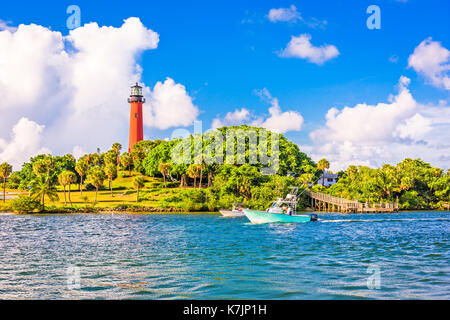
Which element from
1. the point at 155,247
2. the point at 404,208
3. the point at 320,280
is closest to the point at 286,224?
the point at 155,247

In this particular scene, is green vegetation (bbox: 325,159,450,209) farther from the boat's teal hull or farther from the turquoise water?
the turquoise water

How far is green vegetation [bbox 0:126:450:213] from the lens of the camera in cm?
8656

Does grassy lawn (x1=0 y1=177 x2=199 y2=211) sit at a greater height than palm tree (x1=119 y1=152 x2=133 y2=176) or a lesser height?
lesser

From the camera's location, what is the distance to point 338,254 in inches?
1089

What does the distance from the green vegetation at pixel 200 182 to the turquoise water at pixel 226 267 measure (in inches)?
1802

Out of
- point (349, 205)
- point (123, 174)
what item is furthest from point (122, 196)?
point (349, 205)

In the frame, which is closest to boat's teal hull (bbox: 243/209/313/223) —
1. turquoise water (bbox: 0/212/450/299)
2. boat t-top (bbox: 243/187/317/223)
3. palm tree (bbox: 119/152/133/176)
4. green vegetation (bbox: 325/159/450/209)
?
boat t-top (bbox: 243/187/317/223)

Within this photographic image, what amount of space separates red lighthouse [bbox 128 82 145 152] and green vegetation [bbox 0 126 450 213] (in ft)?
11.3

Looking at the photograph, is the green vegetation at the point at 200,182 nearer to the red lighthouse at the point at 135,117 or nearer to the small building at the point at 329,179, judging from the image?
the red lighthouse at the point at 135,117

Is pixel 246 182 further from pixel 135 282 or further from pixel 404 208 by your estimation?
pixel 135 282

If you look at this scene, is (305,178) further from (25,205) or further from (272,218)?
(25,205)

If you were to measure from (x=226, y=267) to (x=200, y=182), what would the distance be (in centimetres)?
7423
